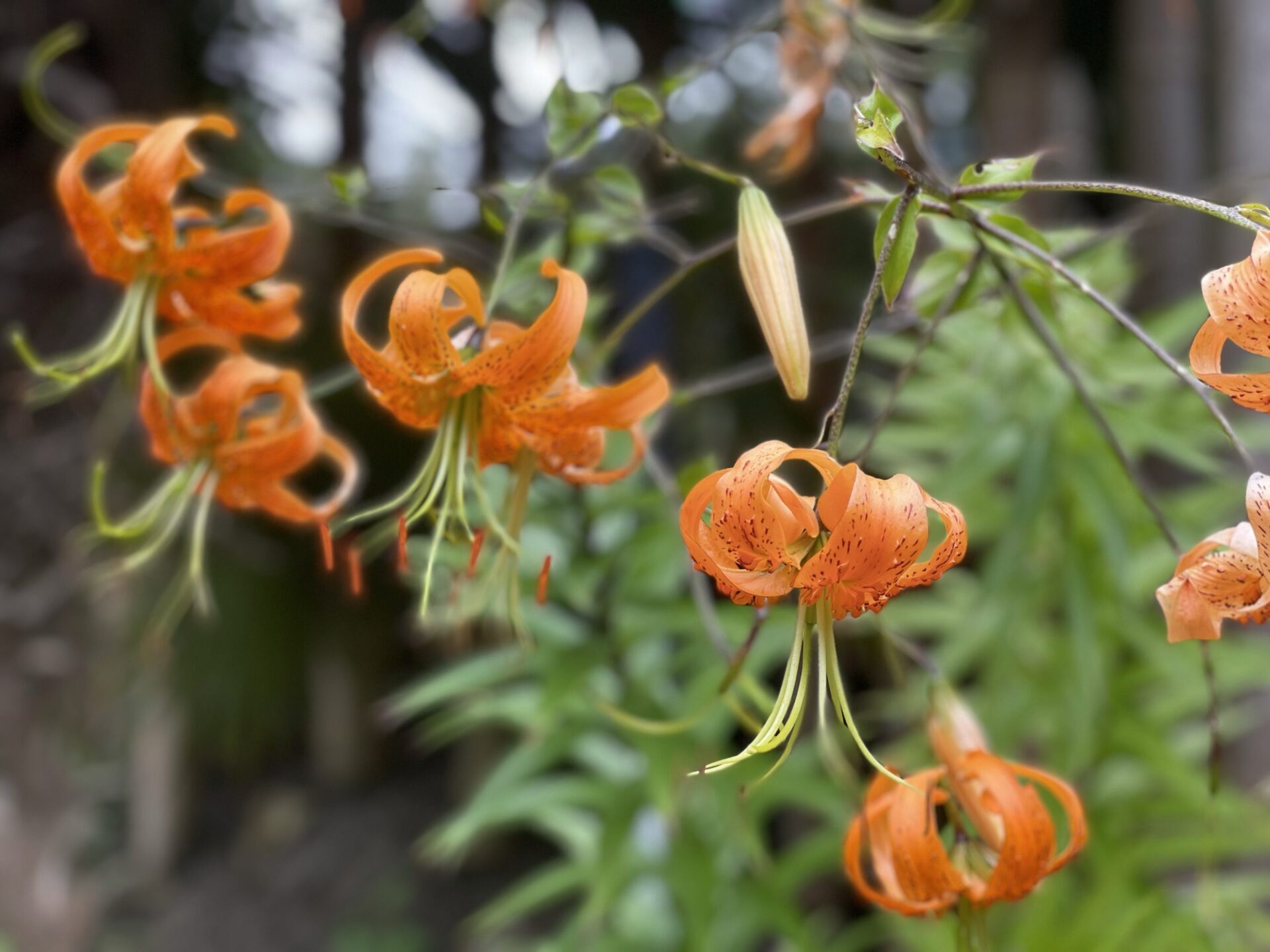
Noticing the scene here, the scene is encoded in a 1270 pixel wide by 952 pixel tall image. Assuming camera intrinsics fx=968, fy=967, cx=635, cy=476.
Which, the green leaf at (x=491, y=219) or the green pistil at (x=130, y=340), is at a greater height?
the green leaf at (x=491, y=219)

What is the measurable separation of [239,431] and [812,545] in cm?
33

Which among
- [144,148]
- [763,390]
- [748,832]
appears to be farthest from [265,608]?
[144,148]

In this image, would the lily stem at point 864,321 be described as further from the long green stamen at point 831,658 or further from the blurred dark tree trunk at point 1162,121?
the blurred dark tree trunk at point 1162,121

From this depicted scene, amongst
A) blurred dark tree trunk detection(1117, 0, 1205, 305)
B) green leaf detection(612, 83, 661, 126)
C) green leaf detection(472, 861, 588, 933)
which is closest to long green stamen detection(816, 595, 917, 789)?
green leaf detection(612, 83, 661, 126)

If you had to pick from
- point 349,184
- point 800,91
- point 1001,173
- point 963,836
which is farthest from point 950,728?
point 800,91

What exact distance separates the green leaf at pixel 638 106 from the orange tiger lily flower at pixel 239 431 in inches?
8.4

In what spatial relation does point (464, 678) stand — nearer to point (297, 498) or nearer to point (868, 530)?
point (297, 498)

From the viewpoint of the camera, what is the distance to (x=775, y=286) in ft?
1.09

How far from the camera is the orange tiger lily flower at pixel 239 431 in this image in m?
0.49

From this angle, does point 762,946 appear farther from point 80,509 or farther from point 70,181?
point 70,181

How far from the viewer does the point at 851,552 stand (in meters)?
0.29

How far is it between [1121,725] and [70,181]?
85cm

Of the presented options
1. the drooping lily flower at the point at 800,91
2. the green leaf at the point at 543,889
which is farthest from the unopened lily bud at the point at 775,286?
the green leaf at the point at 543,889

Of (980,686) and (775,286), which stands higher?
(775,286)
